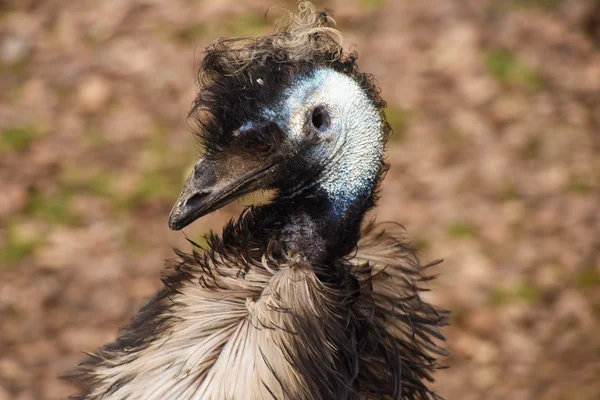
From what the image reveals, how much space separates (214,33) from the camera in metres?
7.73

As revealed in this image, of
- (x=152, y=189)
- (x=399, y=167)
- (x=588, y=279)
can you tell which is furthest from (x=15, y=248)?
(x=588, y=279)

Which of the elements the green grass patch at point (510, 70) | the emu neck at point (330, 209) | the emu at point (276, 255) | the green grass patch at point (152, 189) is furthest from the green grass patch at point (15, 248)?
the green grass patch at point (510, 70)

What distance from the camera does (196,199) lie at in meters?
2.62

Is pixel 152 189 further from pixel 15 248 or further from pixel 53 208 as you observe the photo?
pixel 15 248

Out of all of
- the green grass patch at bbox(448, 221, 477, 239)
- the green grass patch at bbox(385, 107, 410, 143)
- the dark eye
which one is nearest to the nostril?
the dark eye

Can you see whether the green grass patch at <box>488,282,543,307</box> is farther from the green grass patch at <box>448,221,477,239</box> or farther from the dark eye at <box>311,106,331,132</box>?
the dark eye at <box>311,106,331,132</box>

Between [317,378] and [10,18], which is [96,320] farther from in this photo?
[10,18]

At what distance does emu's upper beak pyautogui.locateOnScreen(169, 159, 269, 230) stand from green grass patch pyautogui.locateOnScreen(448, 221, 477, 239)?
12.4 feet

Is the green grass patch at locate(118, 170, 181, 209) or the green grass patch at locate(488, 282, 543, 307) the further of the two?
the green grass patch at locate(118, 170, 181, 209)

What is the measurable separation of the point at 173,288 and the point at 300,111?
2.35 feet

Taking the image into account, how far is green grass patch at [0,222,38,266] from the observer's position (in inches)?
231

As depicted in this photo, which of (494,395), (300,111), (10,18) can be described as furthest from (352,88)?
(10,18)

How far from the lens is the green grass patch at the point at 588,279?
594 centimetres

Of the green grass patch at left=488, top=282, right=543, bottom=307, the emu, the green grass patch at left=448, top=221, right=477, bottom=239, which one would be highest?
the green grass patch at left=448, top=221, right=477, bottom=239
